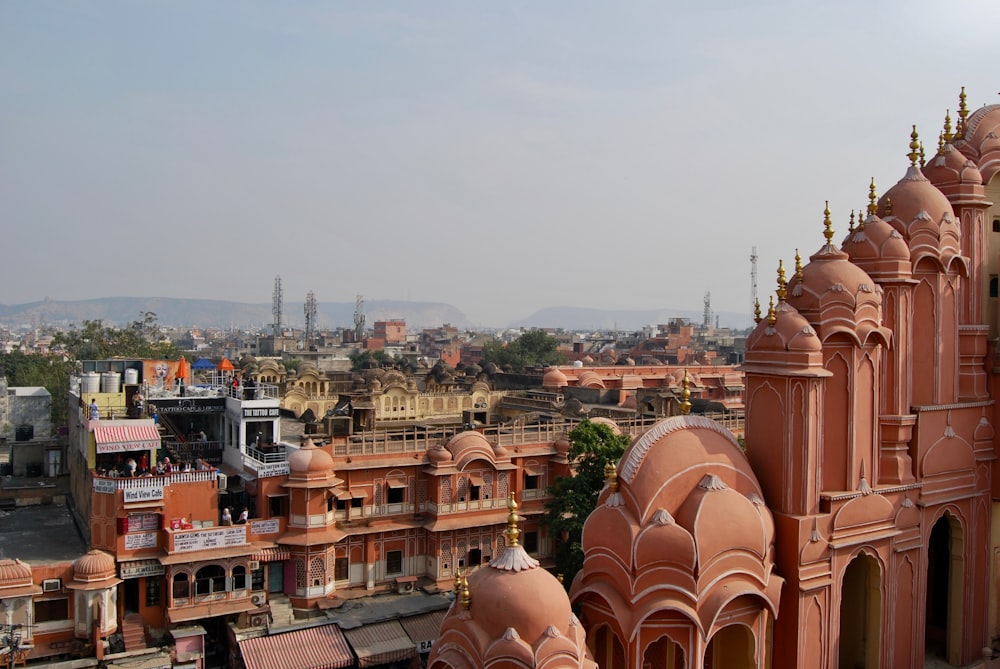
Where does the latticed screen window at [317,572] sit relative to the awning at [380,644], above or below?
above

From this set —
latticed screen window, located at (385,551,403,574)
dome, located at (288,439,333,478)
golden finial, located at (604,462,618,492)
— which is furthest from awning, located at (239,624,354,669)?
golden finial, located at (604,462,618,492)

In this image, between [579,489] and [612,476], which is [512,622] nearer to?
[612,476]

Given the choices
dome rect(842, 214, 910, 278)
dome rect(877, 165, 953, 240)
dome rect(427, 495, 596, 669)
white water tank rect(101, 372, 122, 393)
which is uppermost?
dome rect(877, 165, 953, 240)

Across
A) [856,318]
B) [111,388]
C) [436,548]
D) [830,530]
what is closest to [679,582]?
[830,530]

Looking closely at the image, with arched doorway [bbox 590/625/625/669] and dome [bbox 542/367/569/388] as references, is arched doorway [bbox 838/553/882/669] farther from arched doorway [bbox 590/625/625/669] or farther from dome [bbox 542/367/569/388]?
dome [bbox 542/367/569/388]

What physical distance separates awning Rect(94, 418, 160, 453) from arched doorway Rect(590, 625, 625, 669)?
13315 mm

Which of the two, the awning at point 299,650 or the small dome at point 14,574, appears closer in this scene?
the small dome at point 14,574

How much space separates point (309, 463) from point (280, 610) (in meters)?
3.86

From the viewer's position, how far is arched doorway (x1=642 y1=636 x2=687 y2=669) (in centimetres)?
1398

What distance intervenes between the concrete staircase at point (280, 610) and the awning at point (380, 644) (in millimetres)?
1606

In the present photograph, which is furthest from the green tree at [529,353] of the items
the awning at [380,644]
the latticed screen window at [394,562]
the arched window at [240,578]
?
the arched window at [240,578]

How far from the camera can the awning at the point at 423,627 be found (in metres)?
20.7

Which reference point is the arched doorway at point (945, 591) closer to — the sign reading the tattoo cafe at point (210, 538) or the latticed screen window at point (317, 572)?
the latticed screen window at point (317, 572)

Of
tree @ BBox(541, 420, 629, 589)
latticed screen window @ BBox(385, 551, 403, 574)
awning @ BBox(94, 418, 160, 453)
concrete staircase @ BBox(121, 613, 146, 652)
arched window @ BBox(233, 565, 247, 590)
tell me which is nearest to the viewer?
concrete staircase @ BBox(121, 613, 146, 652)
